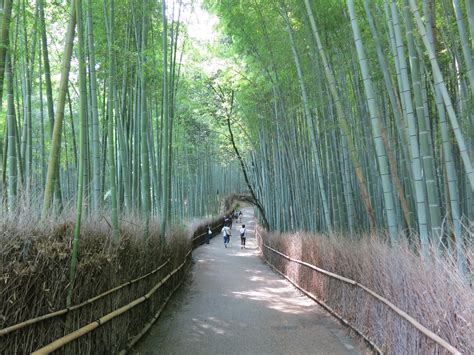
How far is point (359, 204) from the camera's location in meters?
6.20

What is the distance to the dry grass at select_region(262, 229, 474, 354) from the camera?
2135mm

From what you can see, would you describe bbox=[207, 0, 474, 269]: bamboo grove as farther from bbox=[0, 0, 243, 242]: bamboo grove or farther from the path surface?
bbox=[0, 0, 243, 242]: bamboo grove

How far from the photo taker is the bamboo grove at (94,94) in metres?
2.96

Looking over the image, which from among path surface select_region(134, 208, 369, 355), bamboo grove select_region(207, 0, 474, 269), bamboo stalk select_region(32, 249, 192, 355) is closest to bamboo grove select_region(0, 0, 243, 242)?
bamboo stalk select_region(32, 249, 192, 355)

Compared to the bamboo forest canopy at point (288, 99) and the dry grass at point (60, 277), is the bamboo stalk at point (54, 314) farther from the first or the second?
the bamboo forest canopy at point (288, 99)

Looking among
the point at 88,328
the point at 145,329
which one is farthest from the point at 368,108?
the point at 88,328

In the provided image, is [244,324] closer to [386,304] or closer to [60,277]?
[386,304]

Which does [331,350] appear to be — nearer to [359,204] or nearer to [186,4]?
[359,204]

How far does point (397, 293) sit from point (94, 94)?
113 inches

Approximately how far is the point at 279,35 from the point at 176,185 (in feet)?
27.2

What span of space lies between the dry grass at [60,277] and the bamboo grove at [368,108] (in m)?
2.17

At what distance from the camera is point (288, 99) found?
839 centimetres

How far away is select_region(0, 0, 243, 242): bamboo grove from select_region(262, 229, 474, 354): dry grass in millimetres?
2057

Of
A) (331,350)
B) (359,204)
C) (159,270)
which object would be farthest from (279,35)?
(331,350)
